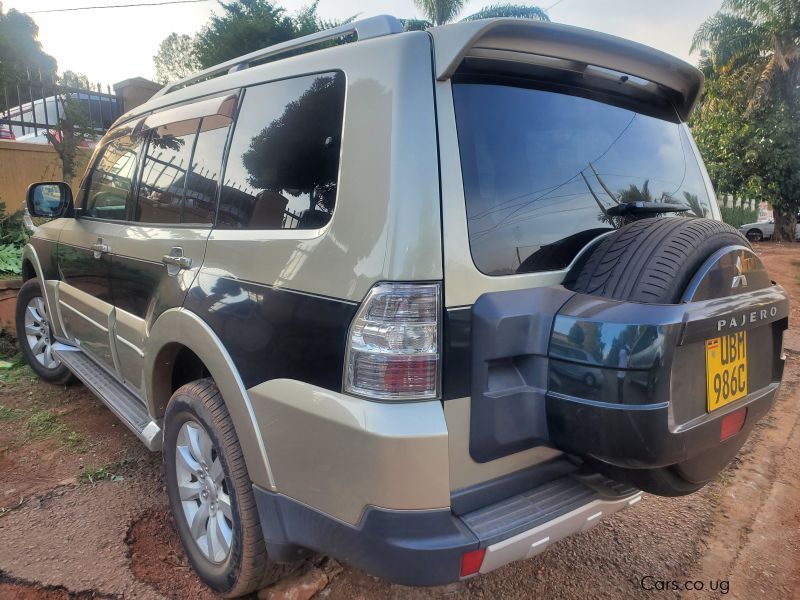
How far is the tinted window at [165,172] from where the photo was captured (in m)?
2.46

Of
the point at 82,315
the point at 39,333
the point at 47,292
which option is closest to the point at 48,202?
the point at 47,292

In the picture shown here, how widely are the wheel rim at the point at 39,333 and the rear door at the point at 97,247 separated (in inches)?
25.9

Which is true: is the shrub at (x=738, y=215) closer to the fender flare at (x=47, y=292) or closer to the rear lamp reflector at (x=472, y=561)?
the fender flare at (x=47, y=292)

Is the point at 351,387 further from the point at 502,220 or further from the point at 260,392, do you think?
the point at 502,220

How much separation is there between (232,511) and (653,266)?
5.40 feet

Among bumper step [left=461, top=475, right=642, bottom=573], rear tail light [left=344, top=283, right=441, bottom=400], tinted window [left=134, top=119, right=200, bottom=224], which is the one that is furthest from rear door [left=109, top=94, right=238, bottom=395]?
bumper step [left=461, top=475, right=642, bottom=573]

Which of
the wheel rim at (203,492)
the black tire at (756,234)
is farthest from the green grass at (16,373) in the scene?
the black tire at (756,234)

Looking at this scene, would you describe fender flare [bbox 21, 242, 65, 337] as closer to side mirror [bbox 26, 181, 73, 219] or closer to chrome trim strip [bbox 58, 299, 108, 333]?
chrome trim strip [bbox 58, 299, 108, 333]

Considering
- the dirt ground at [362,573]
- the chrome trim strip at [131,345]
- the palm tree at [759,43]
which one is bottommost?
the dirt ground at [362,573]

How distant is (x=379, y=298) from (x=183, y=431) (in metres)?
1.30

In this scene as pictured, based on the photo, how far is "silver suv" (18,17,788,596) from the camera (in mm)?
1541

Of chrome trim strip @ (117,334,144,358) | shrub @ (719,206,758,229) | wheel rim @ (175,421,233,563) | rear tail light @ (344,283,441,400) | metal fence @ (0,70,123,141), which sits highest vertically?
metal fence @ (0,70,123,141)

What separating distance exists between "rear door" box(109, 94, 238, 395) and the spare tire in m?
1.46

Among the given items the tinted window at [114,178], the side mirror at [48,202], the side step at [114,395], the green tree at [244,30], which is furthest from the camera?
the green tree at [244,30]
